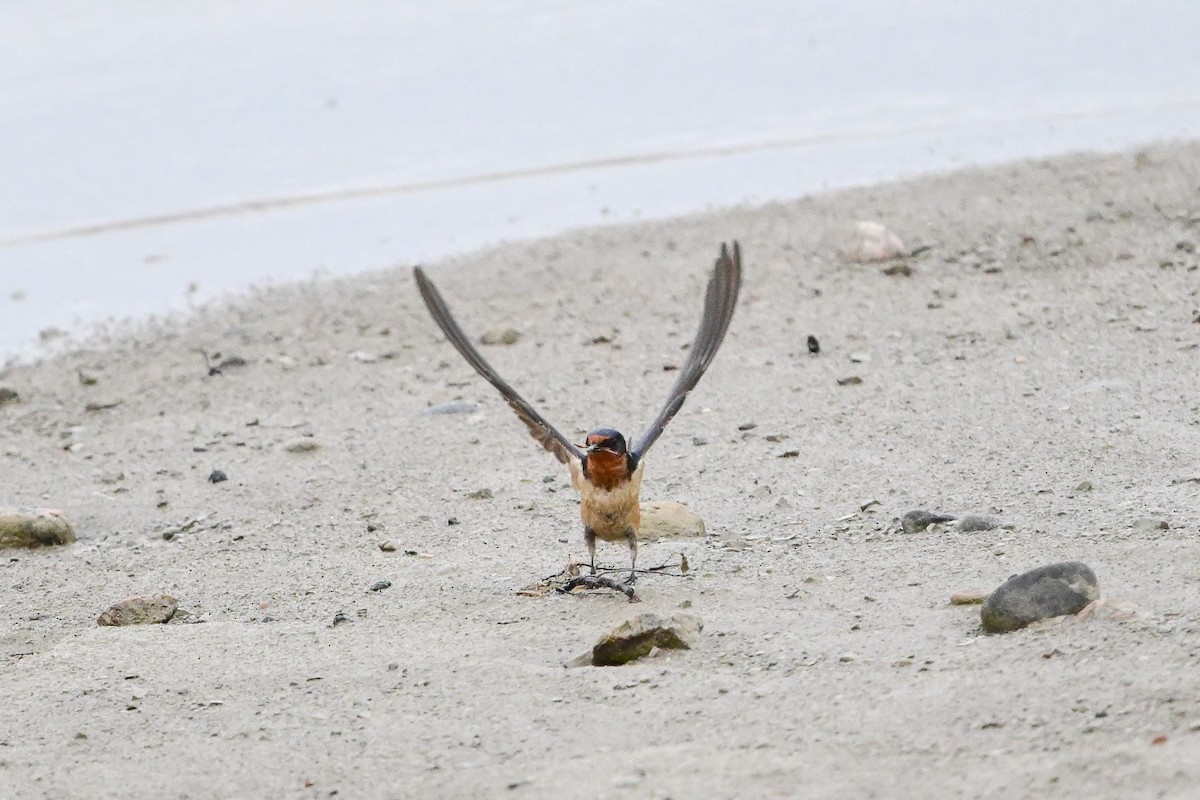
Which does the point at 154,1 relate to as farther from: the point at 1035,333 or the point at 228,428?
the point at 1035,333

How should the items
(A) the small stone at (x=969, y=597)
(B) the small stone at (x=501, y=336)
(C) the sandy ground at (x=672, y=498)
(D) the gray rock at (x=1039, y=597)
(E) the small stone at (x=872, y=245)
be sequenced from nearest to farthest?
(C) the sandy ground at (x=672, y=498) → (D) the gray rock at (x=1039, y=597) → (A) the small stone at (x=969, y=597) → (B) the small stone at (x=501, y=336) → (E) the small stone at (x=872, y=245)

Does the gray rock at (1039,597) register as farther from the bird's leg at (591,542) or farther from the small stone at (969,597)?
the bird's leg at (591,542)

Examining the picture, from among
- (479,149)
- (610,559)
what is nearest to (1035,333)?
(610,559)

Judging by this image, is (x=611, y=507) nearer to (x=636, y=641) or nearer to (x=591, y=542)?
(x=591, y=542)

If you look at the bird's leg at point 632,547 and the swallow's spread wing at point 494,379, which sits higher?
the swallow's spread wing at point 494,379

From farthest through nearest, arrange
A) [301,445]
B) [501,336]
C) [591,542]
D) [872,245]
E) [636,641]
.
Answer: [872,245]
[501,336]
[301,445]
[591,542]
[636,641]

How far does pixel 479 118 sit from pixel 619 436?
25.5ft

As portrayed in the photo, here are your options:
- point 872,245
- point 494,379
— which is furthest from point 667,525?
point 872,245

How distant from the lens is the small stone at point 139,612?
4.38 meters

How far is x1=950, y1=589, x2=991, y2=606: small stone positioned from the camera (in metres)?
3.73

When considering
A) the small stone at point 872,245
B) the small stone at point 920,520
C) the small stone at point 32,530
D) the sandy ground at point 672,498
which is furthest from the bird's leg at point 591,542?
the small stone at point 872,245

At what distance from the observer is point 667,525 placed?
4711mm

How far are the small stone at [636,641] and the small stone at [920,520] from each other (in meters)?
0.99

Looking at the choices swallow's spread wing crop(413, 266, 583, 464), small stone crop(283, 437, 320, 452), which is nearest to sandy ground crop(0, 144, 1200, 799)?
small stone crop(283, 437, 320, 452)
